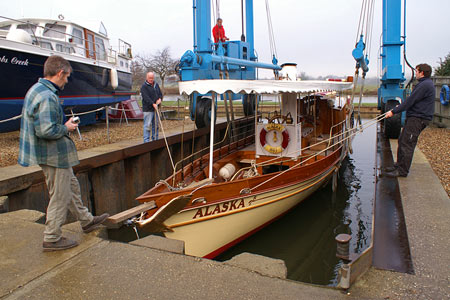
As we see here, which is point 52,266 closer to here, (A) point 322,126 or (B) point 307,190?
(B) point 307,190

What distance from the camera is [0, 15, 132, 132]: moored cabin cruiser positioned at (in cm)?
977

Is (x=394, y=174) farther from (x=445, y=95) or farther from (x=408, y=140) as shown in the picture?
(x=445, y=95)

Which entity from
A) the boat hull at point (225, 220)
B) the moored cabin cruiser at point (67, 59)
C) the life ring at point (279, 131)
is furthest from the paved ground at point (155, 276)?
the moored cabin cruiser at point (67, 59)

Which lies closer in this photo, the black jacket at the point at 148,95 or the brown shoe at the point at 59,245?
the brown shoe at the point at 59,245

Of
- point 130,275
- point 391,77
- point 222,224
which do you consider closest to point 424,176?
point 222,224

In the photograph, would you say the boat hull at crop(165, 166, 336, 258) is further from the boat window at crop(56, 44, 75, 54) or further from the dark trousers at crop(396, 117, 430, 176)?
the boat window at crop(56, 44, 75, 54)

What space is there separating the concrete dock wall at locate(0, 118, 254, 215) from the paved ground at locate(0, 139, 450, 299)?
7.08 feet

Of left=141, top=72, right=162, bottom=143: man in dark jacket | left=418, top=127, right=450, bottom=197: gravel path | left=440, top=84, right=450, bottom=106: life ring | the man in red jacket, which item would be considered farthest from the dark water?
the man in red jacket

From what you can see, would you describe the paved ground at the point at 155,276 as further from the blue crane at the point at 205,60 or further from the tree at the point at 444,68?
the tree at the point at 444,68

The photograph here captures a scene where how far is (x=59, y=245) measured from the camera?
354cm

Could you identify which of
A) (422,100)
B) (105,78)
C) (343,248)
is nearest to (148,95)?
(422,100)

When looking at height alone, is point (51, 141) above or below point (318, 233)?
above

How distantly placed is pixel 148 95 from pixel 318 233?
17.3ft

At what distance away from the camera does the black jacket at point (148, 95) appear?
9.07 m
